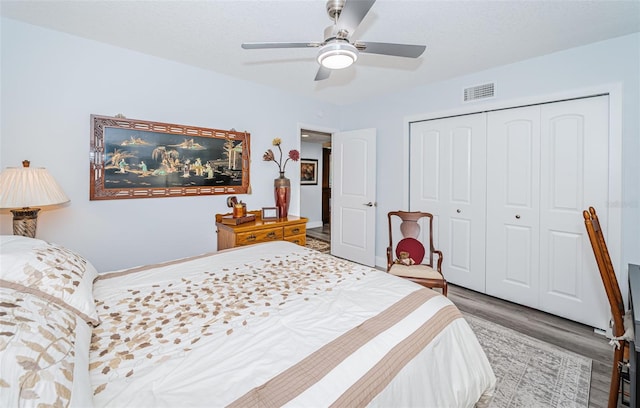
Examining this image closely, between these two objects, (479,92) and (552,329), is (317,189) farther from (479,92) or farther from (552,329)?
(552,329)

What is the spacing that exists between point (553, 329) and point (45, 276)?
359cm

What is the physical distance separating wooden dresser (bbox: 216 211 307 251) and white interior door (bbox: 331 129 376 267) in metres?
1.20

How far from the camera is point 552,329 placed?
252 centimetres

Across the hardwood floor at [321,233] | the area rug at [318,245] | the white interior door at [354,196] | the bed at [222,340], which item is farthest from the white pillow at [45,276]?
the hardwood floor at [321,233]

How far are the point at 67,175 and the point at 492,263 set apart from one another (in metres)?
4.32

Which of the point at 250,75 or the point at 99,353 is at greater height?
the point at 250,75

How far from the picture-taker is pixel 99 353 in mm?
961

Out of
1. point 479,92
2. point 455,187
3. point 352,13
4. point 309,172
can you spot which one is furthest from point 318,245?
point 352,13

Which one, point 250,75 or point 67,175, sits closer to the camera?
point 67,175

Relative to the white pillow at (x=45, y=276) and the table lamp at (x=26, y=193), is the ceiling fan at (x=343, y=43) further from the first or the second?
the table lamp at (x=26, y=193)

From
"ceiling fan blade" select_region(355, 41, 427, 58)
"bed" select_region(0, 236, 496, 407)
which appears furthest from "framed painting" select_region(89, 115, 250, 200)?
"ceiling fan blade" select_region(355, 41, 427, 58)

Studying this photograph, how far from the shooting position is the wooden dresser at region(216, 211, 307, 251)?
2.95 metres

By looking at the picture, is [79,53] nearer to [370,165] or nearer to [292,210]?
[292,210]

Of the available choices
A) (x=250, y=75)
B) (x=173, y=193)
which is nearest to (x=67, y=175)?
(x=173, y=193)
